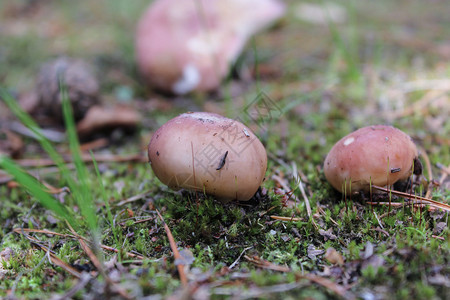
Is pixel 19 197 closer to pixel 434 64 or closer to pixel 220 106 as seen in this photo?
pixel 220 106

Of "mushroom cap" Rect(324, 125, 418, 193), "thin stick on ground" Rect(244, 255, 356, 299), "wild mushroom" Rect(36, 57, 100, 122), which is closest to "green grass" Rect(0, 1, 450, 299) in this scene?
"thin stick on ground" Rect(244, 255, 356, 299)

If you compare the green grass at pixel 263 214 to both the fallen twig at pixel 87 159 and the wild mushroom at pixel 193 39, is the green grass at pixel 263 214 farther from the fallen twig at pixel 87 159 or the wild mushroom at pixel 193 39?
the wild mushroom at pixel 193 39

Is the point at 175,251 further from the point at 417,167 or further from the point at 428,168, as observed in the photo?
the point at 428,168

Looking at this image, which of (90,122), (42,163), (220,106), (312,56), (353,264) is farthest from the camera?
(312,56)

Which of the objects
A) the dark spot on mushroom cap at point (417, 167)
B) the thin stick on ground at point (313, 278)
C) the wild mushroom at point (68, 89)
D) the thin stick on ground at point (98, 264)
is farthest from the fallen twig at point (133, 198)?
the dark spot on mushroom cap at point (417, 167)

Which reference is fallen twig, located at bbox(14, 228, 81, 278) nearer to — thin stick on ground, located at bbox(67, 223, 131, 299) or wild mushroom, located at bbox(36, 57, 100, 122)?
thin stick on ground, located at bbox(67, 223, 131, 299)

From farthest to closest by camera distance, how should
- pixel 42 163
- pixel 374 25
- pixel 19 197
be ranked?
pixel 374 25, pixel 42 163, pixel 19 197

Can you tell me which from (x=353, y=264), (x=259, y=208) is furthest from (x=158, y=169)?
(x=353, y=264)
